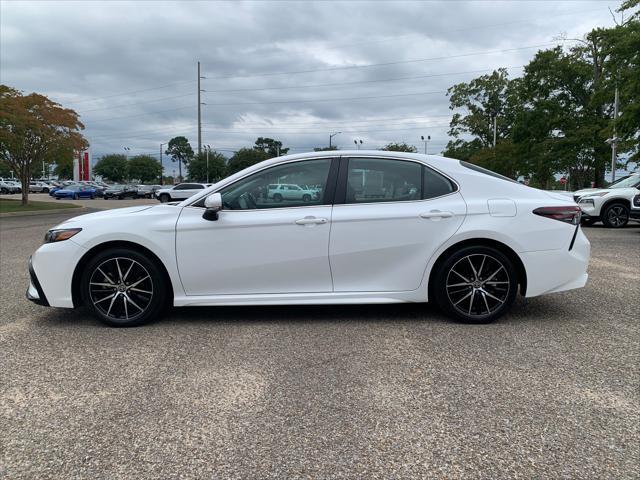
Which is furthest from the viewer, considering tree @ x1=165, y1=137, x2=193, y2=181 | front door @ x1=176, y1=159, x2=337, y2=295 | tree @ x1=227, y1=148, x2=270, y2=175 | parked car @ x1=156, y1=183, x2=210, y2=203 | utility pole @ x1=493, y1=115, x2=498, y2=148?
tree @ x1=165, y1=137, x2=193, y2=181

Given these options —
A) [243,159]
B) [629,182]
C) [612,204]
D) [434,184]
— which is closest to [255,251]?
[434,184]

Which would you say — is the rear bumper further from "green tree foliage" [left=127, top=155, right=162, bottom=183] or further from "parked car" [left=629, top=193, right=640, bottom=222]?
"green tree foliage" [left=127, top=155, right=162, bottom=183]

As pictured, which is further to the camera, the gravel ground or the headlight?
the headlight

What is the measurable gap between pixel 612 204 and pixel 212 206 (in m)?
13.4

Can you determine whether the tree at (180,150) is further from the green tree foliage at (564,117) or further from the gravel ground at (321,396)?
the gravel ground at (321,396)

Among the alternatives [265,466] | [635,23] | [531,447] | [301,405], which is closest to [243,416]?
[301,405]

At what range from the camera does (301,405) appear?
3055 millimetres

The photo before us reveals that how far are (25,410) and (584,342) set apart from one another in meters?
4.04

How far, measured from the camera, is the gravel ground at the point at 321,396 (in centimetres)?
246

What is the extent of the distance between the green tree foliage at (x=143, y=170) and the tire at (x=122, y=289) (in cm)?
10919

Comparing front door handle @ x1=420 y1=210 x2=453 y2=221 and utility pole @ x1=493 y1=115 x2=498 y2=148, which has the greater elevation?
utility pole @ x1=493 y1=115 x2=498 y2=148

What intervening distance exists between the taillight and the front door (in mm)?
1911

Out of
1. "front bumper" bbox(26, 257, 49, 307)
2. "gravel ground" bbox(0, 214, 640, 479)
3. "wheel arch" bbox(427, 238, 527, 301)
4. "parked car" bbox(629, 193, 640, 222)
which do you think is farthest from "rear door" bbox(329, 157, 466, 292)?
"parked car" bbox(629, 193, 640, 222)

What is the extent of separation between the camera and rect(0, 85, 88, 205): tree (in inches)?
938
